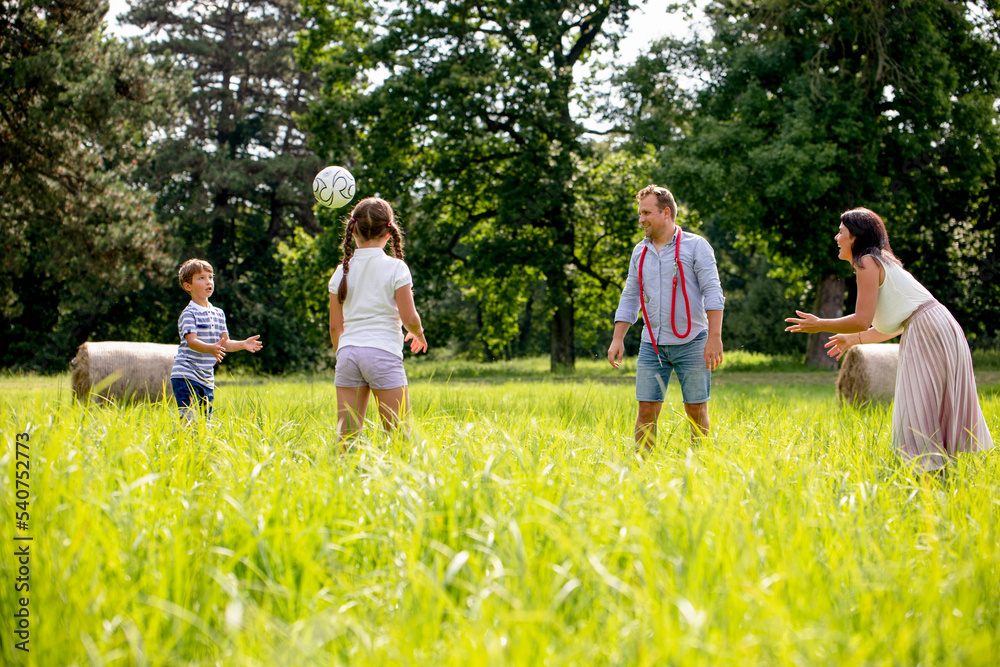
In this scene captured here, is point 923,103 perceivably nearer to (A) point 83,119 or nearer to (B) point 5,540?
(A) point 83,119

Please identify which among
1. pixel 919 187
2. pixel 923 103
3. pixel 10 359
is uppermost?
pixel 923 103

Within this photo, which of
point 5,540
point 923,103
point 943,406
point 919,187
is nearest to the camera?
point 5,540

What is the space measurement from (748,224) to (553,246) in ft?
17.2

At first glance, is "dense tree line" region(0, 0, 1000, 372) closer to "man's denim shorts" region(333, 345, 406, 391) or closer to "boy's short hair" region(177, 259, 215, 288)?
"boy's short hair" region(177, 259, 215, 288)

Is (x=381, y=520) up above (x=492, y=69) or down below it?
below

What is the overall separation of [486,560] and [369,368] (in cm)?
194

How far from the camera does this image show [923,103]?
57.5 ft

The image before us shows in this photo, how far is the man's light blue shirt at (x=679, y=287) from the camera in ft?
16.1

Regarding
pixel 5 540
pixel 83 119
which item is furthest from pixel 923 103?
pixel 5 540

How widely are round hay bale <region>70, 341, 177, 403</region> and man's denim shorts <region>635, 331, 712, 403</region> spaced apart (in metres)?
6.22

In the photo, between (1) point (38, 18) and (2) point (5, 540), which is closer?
(2) point (5, 540)

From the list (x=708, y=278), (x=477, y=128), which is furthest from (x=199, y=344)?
(x=477, y=128)

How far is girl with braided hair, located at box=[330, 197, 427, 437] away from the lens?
14.0ft

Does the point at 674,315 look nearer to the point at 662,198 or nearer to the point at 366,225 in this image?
the point at 662,198
